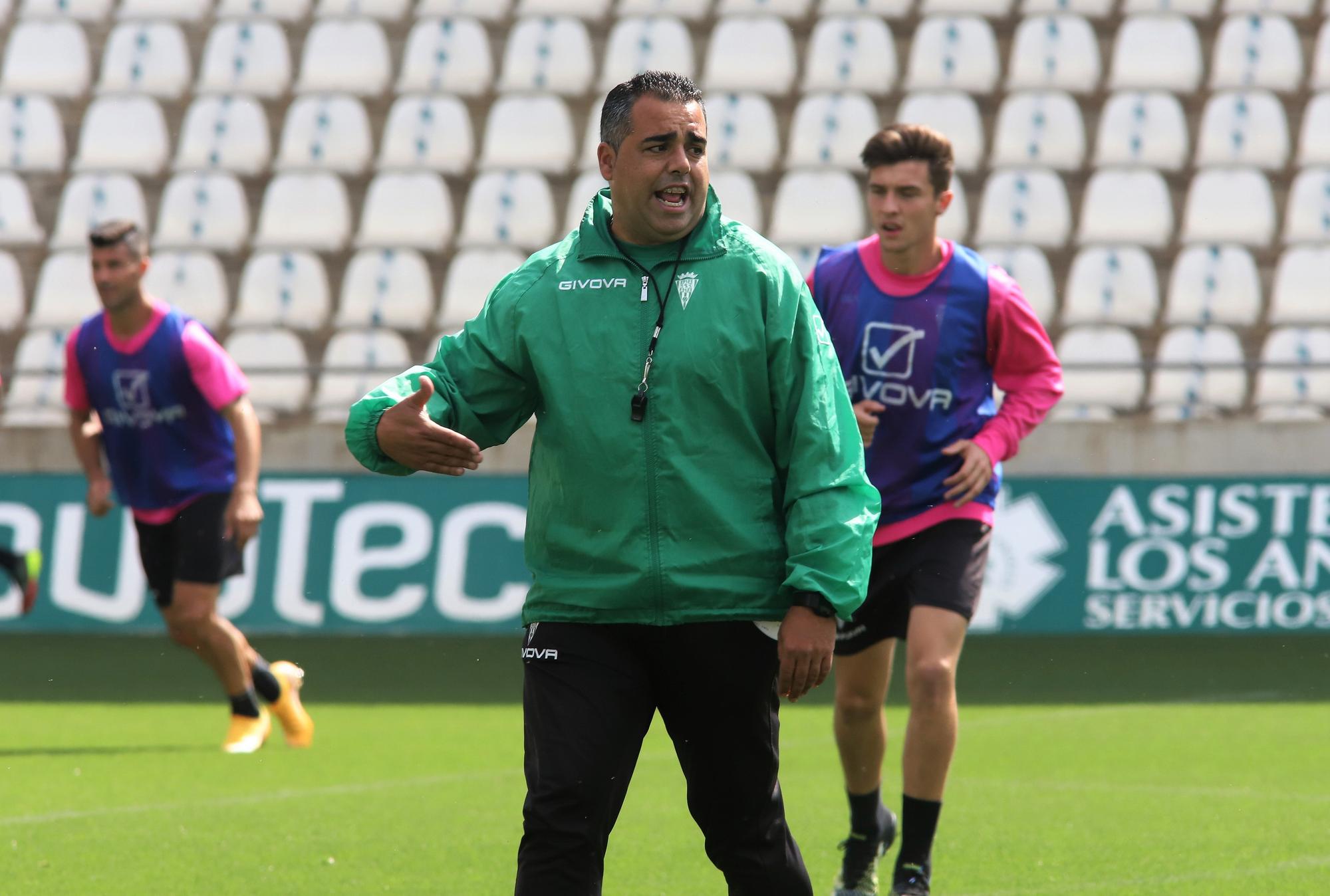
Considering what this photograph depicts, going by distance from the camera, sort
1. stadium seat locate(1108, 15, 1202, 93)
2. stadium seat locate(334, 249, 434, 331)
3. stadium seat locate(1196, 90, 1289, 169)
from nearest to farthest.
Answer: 1. stadium seat locate(334, 249, 434, 331)
2. stadium seat locate(1196, 90, 1289, 169)
3. stadium seat locate(1108, 15, 1202, 93)

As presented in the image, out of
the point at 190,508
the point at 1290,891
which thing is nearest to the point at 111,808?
the point at 190,508

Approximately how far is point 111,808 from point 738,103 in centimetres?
1100

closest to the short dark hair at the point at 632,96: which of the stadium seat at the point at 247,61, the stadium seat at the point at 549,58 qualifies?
the stadium seat at the point at 549,58

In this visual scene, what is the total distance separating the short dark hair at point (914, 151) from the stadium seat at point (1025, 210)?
33.3ft

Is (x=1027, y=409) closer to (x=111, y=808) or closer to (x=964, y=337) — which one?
(x=964, y=337)

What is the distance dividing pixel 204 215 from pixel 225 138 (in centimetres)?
104

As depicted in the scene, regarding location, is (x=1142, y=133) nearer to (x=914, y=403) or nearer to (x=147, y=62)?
(x=147, y=62)

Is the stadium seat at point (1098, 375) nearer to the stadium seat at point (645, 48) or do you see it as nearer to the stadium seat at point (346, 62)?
the stadium seat at point (645, 48)

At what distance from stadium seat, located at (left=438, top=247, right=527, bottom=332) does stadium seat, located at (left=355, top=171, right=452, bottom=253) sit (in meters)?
0.60

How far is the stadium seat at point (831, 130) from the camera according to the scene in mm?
16547

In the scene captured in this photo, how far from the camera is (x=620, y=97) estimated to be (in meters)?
3.76

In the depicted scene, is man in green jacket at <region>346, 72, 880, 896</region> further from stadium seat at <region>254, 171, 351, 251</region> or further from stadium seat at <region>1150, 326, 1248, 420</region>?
stadium seat at <region>254, 171, 351, 251</region>

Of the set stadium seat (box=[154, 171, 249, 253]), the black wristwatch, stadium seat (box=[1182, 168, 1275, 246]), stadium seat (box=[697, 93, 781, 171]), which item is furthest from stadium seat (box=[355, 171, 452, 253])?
the black wristwatch

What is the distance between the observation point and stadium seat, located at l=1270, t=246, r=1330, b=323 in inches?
590
